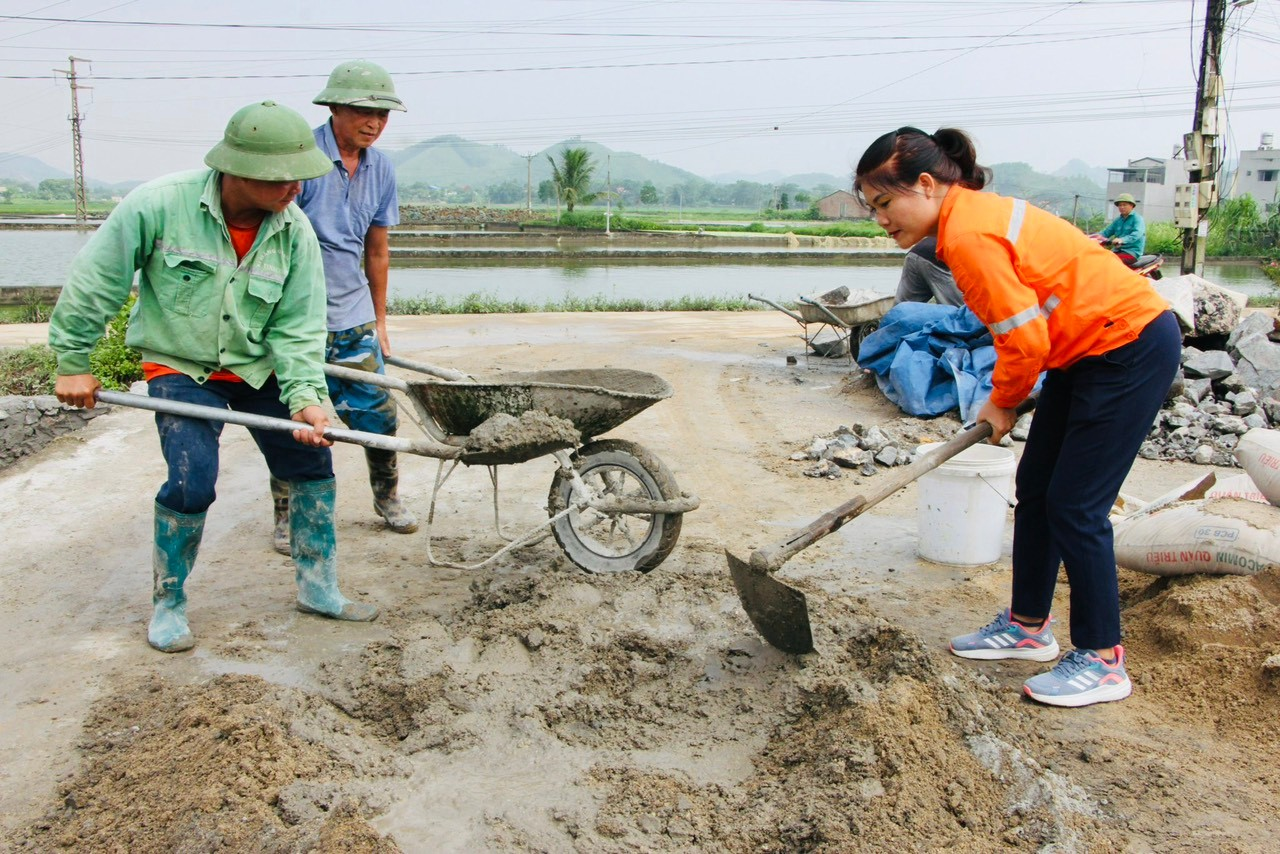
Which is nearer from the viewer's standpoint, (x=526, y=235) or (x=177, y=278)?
(x=177, y=278)

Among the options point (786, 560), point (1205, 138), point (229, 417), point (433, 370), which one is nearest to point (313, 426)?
point (229, 417)

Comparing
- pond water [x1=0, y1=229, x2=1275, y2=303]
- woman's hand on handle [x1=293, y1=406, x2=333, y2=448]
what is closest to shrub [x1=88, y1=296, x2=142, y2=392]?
woman's hand on handle [x1=293, y1=406, x2=333, y2=448]

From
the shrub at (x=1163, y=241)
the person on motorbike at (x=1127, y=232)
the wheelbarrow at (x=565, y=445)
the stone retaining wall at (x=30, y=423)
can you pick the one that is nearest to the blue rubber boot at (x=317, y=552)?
the wheelbarrow at (x=565, y=445)

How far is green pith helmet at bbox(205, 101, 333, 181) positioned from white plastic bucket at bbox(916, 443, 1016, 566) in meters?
2.56

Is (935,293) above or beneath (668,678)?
above

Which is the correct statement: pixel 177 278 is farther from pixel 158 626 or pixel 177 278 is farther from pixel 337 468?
pixel 337 468

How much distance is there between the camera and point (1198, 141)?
46.1 feet

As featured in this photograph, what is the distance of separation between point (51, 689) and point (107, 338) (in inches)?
195

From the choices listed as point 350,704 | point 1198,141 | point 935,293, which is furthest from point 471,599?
point 1198,141

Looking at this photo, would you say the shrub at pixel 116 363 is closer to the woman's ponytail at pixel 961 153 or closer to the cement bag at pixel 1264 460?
the woman's ponytail at pixel 961 153

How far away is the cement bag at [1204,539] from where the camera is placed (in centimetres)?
326

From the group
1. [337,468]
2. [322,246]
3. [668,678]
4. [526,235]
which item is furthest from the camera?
[526,235]

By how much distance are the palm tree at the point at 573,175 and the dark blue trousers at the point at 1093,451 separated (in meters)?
54.3

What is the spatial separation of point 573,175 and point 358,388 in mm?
A: 55750
